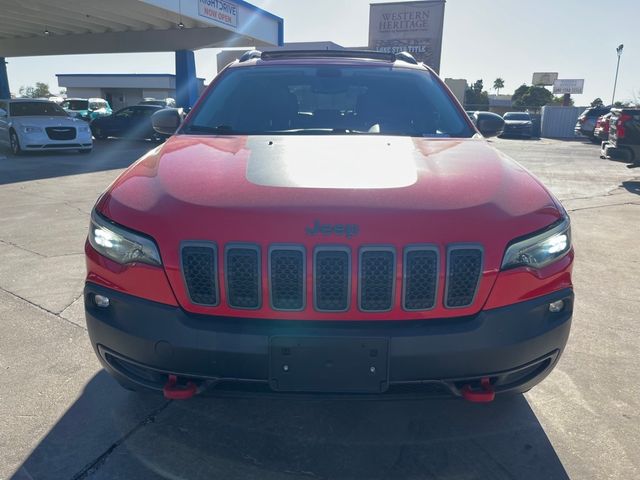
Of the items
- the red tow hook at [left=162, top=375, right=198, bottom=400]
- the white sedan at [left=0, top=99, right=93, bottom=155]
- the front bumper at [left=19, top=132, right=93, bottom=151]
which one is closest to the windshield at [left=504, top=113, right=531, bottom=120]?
the white sedan at [left=0, top=99, right=93, bottom=155]

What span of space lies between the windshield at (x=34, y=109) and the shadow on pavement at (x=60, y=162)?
3.87ft

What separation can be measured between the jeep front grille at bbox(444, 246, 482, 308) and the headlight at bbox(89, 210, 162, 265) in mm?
1112

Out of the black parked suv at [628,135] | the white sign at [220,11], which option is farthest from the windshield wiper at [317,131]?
the white sign at [220,11]

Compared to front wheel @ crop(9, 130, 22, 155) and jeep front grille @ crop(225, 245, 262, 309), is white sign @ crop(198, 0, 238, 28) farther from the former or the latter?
jeep front grille @ crop(225, 245, 262, 309)

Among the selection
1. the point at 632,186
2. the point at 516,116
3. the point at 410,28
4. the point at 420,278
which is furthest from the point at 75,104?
the point at 420,278

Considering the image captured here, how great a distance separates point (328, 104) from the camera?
133 inches

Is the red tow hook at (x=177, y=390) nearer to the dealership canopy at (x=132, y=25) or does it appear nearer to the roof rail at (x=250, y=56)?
the roof rail at (x=250, y=56)

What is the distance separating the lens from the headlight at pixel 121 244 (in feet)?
6.53

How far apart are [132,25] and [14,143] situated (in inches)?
335

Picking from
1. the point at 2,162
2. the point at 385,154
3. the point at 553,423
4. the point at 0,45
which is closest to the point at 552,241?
the point at 385,154

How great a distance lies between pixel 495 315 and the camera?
1.94 m

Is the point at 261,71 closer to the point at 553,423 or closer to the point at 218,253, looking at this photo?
the point at 218,253

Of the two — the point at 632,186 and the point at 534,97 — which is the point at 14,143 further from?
the point at 534,97

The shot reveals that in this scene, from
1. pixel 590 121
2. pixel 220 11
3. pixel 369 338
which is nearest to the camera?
pixel 369 338
